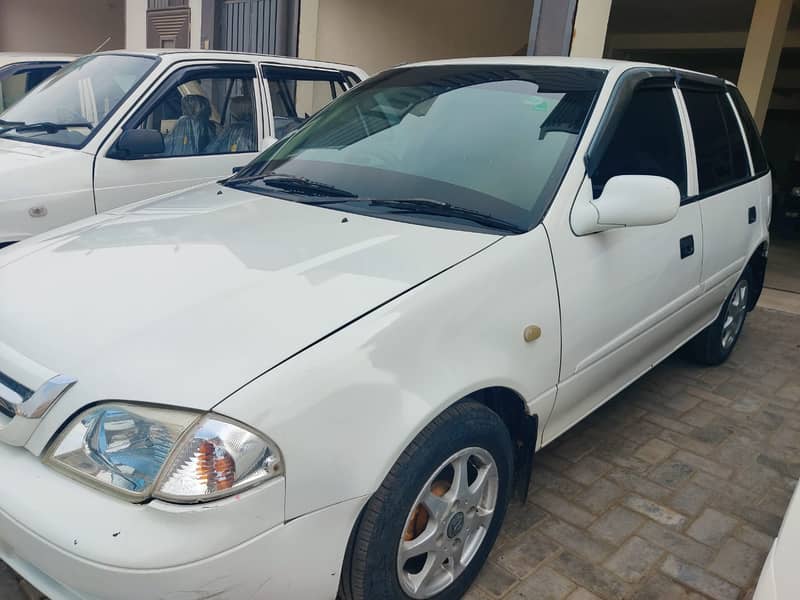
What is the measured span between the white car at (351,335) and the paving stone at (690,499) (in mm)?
548

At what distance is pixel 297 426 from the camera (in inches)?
62.6

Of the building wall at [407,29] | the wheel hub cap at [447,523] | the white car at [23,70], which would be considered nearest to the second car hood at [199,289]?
the wheel hub cap at [447,523]

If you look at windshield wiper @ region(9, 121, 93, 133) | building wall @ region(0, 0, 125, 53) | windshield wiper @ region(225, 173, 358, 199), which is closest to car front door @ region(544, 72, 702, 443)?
windshield wiper @ region(225, 173, 358, 199)

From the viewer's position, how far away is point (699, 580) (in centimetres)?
243

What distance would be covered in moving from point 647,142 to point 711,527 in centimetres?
164

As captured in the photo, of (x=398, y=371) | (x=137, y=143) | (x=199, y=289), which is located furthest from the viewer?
(x=137, y=143)

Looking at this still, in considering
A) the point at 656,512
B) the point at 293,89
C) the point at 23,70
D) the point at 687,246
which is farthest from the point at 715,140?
the point at 23,70

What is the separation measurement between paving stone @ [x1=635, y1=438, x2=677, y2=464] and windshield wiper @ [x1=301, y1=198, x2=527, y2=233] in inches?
62.3

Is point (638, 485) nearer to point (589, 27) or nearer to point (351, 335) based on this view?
point (351, 335)

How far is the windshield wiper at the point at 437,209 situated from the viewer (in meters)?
2.29

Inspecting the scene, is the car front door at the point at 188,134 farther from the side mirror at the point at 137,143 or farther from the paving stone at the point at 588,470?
the paving stone at the point at 588,470

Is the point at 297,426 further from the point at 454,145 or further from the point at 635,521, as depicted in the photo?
the point at 635,521

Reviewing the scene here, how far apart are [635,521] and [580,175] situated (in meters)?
1.41

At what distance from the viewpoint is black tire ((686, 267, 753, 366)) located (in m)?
4.11
